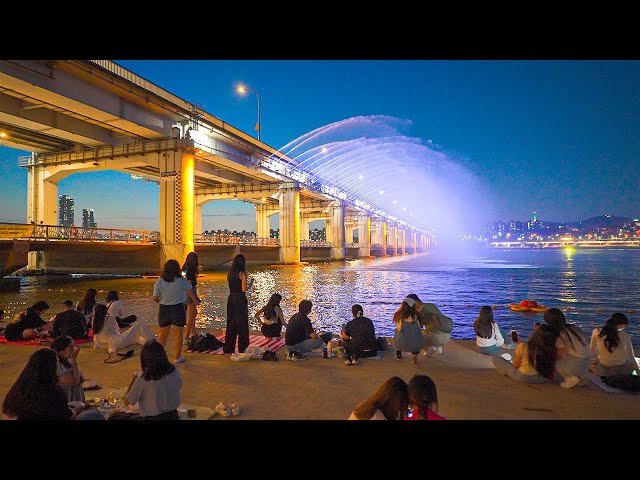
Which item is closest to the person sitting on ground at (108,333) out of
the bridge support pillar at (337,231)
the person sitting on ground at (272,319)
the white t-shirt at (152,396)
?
the person sitting on ground at (272,319)

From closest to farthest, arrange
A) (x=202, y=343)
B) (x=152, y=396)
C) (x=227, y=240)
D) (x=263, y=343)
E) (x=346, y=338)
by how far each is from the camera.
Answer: (x=152, y=396), (x=346, y=338), (x=202, y=343), (x=263, y=343), (x=227, y=240)

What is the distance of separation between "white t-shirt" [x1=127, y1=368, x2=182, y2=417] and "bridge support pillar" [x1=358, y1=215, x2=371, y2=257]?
91.4m

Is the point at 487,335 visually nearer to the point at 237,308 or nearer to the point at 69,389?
the point at 237,308

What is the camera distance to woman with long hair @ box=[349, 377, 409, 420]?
348 cm

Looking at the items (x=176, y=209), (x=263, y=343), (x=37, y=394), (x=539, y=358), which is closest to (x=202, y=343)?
(x=263, y=343)

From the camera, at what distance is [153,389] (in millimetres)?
4148

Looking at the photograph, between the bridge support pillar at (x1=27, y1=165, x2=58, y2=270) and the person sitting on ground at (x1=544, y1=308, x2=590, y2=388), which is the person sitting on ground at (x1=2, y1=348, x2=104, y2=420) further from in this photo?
the bridge support pillar at (x1=27, y1=165, x2=58, y2=270)

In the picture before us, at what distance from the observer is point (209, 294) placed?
21.7 m

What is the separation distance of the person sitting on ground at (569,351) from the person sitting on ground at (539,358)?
86 millimetres

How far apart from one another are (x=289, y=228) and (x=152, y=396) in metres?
52.4

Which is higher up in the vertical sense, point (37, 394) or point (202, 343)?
point (37, 394)

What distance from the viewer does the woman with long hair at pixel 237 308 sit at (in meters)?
7.80

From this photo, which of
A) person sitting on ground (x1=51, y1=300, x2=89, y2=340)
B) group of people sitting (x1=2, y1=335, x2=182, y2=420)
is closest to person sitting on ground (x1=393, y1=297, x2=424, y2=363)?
group of people sitting (x1=2, y1=335, x2=182, y2=420)

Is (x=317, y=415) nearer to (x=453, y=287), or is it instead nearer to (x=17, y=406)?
(x=17, y=406)
